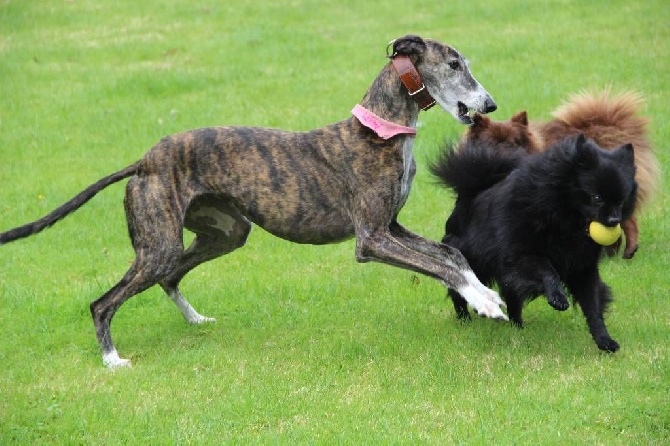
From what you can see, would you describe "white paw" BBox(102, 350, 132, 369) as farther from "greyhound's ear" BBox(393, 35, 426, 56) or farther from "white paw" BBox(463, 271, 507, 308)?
"greyhound's ear" BBox(393, 35, 426, 56)

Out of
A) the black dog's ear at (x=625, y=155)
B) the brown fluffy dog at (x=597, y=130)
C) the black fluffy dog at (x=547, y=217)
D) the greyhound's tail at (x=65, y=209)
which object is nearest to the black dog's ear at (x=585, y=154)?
the black fluffy dog at (x=547, y=217)

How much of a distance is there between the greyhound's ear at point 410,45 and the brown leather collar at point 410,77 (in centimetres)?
5

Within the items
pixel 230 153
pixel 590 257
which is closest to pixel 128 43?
pixel 230 153

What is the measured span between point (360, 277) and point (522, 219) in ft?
8.62

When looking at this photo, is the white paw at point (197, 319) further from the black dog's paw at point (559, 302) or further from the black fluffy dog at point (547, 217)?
the black dog's paw at point (559, 302)

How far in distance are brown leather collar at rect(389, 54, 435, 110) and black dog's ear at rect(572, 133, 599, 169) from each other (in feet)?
3.40

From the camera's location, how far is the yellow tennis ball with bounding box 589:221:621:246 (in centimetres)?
663

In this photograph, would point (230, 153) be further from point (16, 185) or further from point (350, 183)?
point (16, 185)

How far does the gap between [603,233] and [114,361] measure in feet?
11.5

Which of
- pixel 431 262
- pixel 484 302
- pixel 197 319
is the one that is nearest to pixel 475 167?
pixel 431 262

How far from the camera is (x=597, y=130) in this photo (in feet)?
30.9

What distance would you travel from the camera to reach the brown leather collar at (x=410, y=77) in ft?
22.9

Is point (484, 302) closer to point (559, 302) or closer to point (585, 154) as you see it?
point (559, 302)

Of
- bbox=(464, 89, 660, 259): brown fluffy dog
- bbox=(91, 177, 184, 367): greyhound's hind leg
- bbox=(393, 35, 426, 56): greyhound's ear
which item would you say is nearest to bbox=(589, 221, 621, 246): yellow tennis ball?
bbox=(393, 35, 426, 56): greyhound's ear
